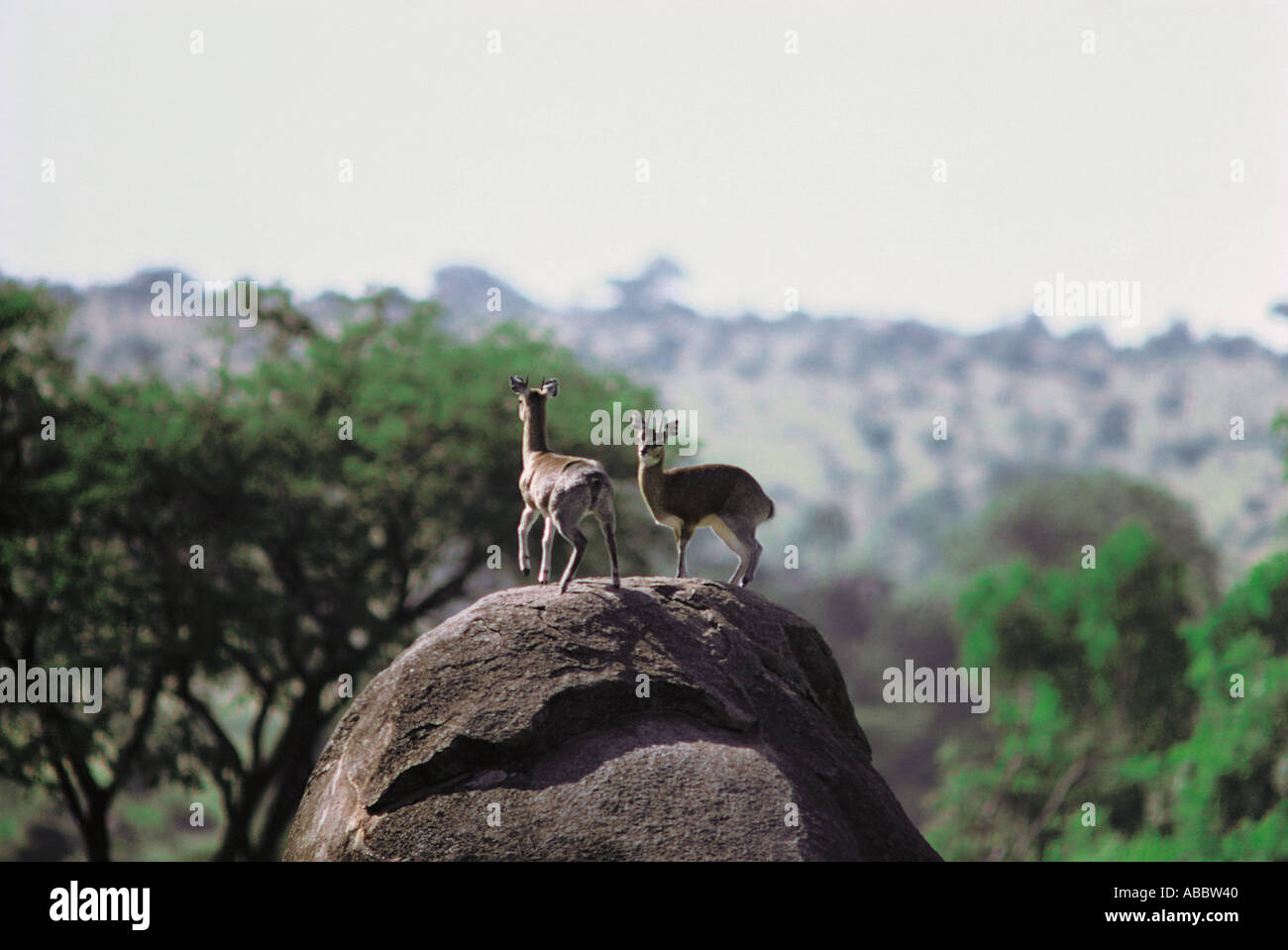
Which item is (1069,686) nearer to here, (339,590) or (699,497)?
(339,590)

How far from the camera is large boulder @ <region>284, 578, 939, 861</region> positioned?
10625mm

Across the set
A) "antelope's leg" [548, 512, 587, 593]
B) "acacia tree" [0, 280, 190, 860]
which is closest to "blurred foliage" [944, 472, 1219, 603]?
"acacia tree" [0, 280, 190, 860]

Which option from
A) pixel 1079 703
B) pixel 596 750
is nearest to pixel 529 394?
pixel 596 750

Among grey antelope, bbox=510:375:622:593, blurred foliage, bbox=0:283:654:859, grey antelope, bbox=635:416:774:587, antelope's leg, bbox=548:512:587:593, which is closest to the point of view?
antelope's leg, bbox=548:512:587:593

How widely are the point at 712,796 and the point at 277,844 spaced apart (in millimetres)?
22919

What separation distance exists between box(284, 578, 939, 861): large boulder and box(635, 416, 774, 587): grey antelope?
0.50m

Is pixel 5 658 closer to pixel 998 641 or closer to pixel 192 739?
pixel 192 739

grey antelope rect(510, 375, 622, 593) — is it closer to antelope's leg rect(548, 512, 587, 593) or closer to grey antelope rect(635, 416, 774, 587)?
antelope's leg rect(548, 512, 587, 593)

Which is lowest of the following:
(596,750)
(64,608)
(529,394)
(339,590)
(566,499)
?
(596,750)

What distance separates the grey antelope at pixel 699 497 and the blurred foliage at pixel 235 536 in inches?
782

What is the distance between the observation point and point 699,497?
39.8 ft

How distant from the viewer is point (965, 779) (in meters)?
42.1

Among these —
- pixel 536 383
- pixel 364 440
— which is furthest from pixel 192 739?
pixel 536 383

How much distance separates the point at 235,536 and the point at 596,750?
72.2ft
